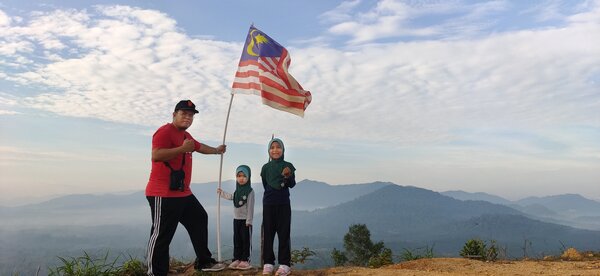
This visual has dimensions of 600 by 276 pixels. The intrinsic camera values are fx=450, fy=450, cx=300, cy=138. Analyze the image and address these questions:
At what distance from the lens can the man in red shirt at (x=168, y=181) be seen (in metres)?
6.11

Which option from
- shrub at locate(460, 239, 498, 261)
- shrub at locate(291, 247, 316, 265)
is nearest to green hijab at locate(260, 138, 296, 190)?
shrub at locate(291, 247, 316, 265)

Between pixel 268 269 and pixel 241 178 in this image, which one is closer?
pixel 268 269

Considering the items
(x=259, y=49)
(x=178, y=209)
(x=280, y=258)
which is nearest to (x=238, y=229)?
(x=280, y=258)

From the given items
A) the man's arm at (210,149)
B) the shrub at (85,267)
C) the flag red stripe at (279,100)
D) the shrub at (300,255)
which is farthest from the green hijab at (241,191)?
the shrub at (85,267)

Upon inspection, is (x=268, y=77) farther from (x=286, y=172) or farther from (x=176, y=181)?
(x=176, y=181)

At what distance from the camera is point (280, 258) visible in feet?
22.8

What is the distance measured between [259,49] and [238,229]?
3.07 metres

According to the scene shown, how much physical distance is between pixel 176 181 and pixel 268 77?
2.45m

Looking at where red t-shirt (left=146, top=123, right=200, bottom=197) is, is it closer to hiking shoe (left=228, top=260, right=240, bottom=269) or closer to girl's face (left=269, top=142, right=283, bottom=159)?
girl's face (left=269, top=142, right=283, bottom=159)

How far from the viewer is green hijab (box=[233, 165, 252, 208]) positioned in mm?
7414

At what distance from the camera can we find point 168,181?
20.2 ft

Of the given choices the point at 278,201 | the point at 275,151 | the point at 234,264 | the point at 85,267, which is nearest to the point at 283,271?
the point at 234,264

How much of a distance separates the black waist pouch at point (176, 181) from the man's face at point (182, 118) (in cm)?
67

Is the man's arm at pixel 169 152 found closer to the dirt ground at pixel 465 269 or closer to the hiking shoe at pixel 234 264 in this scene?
the dirt ground at pixel 465 269
